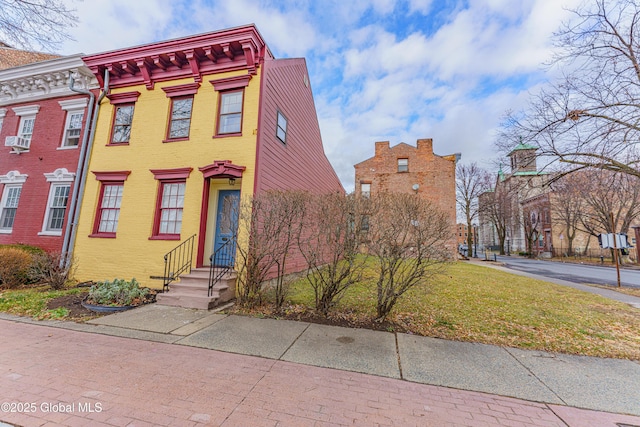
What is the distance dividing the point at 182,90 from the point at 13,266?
718 cm

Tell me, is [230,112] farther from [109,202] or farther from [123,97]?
[109,202]

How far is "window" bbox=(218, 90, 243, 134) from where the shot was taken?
8.19 m

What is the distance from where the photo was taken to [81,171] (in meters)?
9.29

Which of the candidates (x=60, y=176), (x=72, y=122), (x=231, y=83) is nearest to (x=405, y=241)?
(x=231, y=83)

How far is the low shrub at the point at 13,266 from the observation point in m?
7.81

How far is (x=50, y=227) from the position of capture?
970 cm

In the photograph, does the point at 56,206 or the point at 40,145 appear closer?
the point at 56,206

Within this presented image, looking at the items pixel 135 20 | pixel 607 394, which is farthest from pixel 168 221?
pixel 607 394

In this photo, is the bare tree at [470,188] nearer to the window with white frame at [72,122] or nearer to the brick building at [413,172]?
the brick building at [413,172]

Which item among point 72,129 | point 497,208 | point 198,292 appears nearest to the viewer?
point 198,292

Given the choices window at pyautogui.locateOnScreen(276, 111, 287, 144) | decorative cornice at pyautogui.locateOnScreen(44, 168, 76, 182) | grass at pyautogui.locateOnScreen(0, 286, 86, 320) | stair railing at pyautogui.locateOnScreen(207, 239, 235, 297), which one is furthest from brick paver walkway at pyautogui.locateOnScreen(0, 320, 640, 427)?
decorative cornice at pyautogui.locateOnScreen(44, 168, 76, 182)

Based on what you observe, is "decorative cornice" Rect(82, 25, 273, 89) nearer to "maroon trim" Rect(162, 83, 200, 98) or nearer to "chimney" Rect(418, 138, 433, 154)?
"maroon trim" Rect(162, 83, 200, 98)

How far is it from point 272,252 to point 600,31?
35.6ft

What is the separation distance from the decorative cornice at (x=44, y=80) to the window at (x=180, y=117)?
11.8 feet
